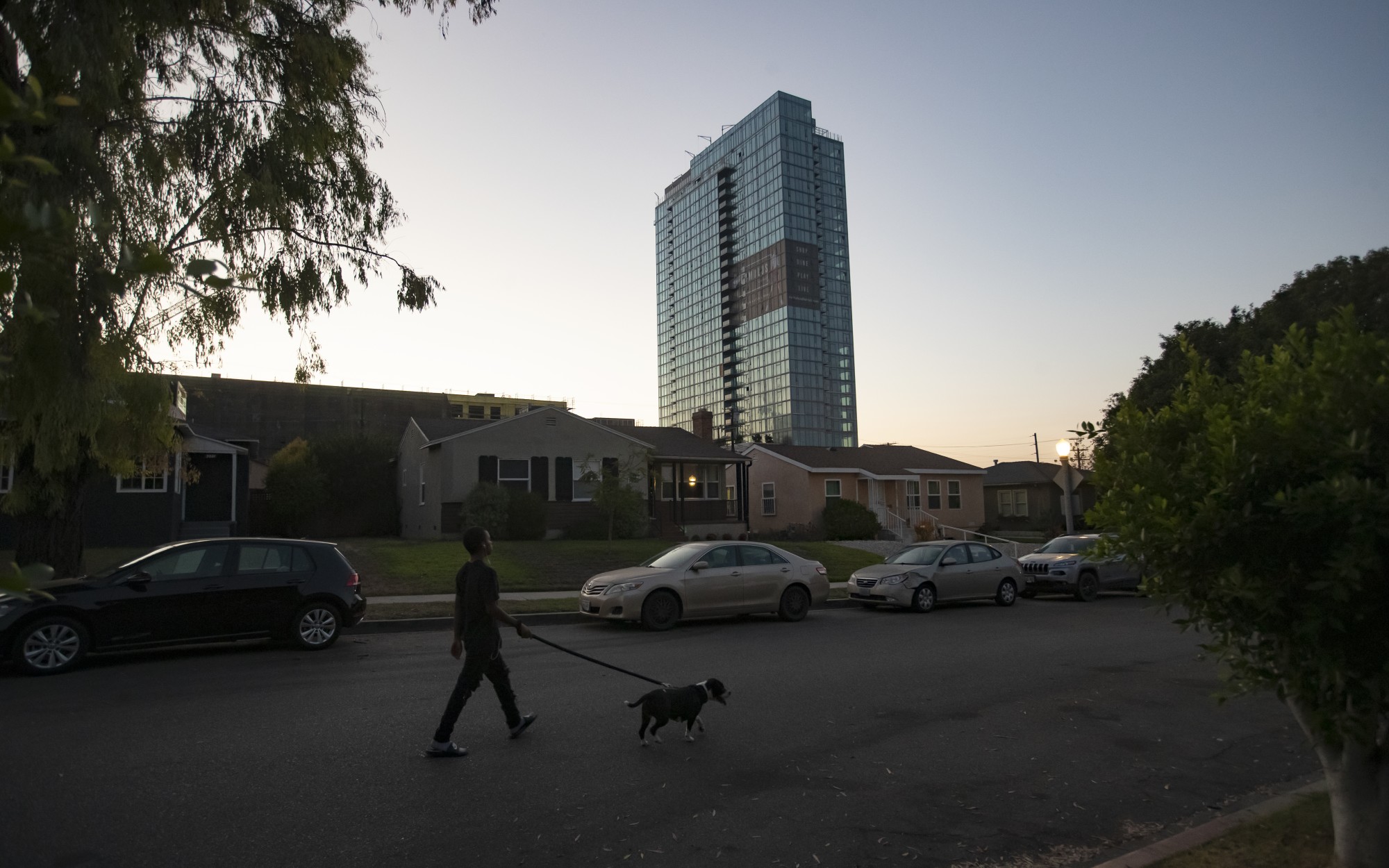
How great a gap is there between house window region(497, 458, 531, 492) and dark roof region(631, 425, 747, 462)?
448 cm

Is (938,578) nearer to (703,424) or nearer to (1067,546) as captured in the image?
(1067,546)

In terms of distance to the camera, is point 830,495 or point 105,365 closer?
point 105,365

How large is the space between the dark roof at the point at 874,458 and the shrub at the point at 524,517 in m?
14.1

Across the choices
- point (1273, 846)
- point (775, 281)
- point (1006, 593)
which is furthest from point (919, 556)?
point (775, 281)

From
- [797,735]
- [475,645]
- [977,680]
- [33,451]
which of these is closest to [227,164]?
[33,451]

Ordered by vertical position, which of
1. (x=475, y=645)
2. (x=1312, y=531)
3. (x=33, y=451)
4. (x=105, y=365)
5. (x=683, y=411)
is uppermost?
(x=683, y=411)

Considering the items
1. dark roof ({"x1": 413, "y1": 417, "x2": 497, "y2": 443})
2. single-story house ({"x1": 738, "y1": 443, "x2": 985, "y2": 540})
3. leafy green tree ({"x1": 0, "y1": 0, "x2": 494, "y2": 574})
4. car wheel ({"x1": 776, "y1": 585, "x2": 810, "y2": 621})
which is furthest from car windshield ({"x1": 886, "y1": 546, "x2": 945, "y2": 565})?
single-story house ({"x1": 738, "y1": 443, "x2": 985, "y2": 540})

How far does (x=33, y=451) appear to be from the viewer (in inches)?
473

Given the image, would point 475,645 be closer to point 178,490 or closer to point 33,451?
point 33,451

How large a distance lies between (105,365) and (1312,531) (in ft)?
41.5

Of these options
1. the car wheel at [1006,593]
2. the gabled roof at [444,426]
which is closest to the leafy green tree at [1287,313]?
the car wheel at [1006,593]

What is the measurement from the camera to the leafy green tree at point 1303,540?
3820 mm

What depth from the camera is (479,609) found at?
6.80 meters

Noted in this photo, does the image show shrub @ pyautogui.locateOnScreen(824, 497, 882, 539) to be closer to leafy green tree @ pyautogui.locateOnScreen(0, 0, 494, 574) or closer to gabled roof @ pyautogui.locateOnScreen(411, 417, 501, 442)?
gabled roof @ pyautogui.locateOnScreen(411, 417, 501, 442)
